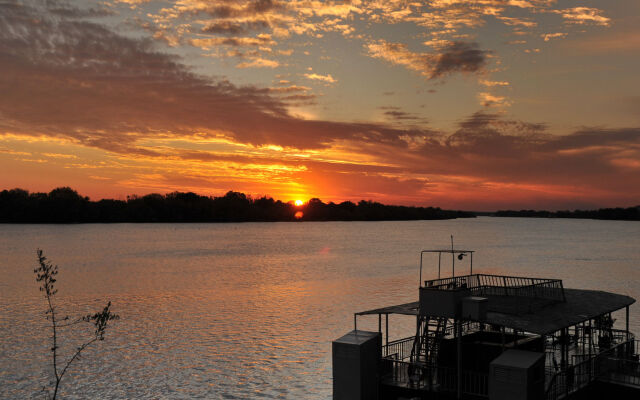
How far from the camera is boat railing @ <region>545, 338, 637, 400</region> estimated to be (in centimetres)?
2440

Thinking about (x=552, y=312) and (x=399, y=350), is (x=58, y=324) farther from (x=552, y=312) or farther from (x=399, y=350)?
(x=552, y=312)

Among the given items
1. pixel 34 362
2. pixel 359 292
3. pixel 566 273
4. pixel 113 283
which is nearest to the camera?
pixel 34 362

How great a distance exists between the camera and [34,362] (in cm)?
4281

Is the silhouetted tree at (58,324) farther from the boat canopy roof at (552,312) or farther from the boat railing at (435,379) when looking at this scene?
the boat railing at (435,379)

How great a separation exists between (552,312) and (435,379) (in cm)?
631

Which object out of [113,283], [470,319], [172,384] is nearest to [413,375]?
[470,319]

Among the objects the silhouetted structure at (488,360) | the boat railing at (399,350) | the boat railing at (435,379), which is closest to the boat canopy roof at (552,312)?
the silhouetted structure at (488,360)

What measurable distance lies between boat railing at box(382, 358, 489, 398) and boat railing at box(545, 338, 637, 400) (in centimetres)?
290

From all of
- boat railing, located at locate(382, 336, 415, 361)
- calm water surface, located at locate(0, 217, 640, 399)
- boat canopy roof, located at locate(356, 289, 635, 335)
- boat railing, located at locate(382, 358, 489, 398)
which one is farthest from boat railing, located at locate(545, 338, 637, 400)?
calm water surface, located at locate(0, 217, 640, 399)

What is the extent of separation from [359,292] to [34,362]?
49.6 meters

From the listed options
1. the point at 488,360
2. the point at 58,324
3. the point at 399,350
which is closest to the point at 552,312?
the point at 488,360

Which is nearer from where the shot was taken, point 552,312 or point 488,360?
point 552,312

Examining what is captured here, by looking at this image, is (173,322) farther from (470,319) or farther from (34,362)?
(470,319)

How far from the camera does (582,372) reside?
88.6 feet
